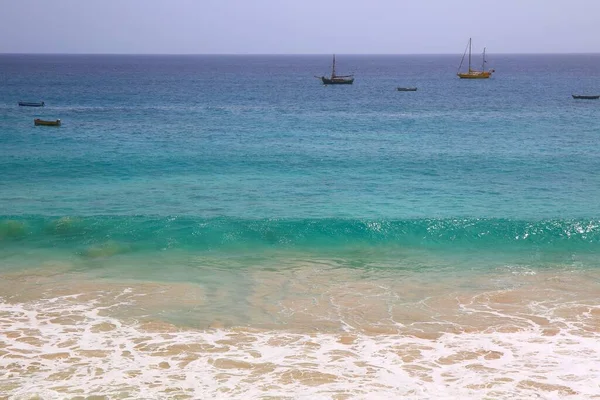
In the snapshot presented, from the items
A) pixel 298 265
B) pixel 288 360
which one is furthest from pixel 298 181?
pixel 288 360

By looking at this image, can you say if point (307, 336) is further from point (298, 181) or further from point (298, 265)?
point (298, 181)

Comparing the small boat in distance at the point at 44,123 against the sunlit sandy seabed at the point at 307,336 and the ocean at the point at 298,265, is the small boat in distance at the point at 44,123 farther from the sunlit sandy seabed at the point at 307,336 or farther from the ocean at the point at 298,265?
the sunlit sandy seabed at the point at 307,336

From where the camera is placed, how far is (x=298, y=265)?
24.8m

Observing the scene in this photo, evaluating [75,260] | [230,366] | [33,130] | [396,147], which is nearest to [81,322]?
A: [230,366]

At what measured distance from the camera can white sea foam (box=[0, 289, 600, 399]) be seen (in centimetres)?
1488

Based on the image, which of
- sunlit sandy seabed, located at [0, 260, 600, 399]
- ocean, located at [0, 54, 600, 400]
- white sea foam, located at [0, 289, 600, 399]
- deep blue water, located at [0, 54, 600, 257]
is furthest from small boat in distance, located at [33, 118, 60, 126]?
white sea foam, located at [0, 289, 600, 399]

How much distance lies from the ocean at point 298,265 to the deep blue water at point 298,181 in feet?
0.57

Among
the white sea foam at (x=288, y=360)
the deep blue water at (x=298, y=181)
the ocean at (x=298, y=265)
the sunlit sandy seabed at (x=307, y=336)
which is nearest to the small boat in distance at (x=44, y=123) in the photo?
the deep blue water at (x=298, y=181)

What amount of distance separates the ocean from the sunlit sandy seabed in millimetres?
71

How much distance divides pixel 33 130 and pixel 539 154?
39645mm

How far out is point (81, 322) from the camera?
18.8 m

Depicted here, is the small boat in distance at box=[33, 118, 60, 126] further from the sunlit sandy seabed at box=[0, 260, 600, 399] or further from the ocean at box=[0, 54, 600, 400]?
the sunlit sandy seabed at box=[0, 260, 600, 399]

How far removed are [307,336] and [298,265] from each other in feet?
22.7

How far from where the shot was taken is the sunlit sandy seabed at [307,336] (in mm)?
15109
